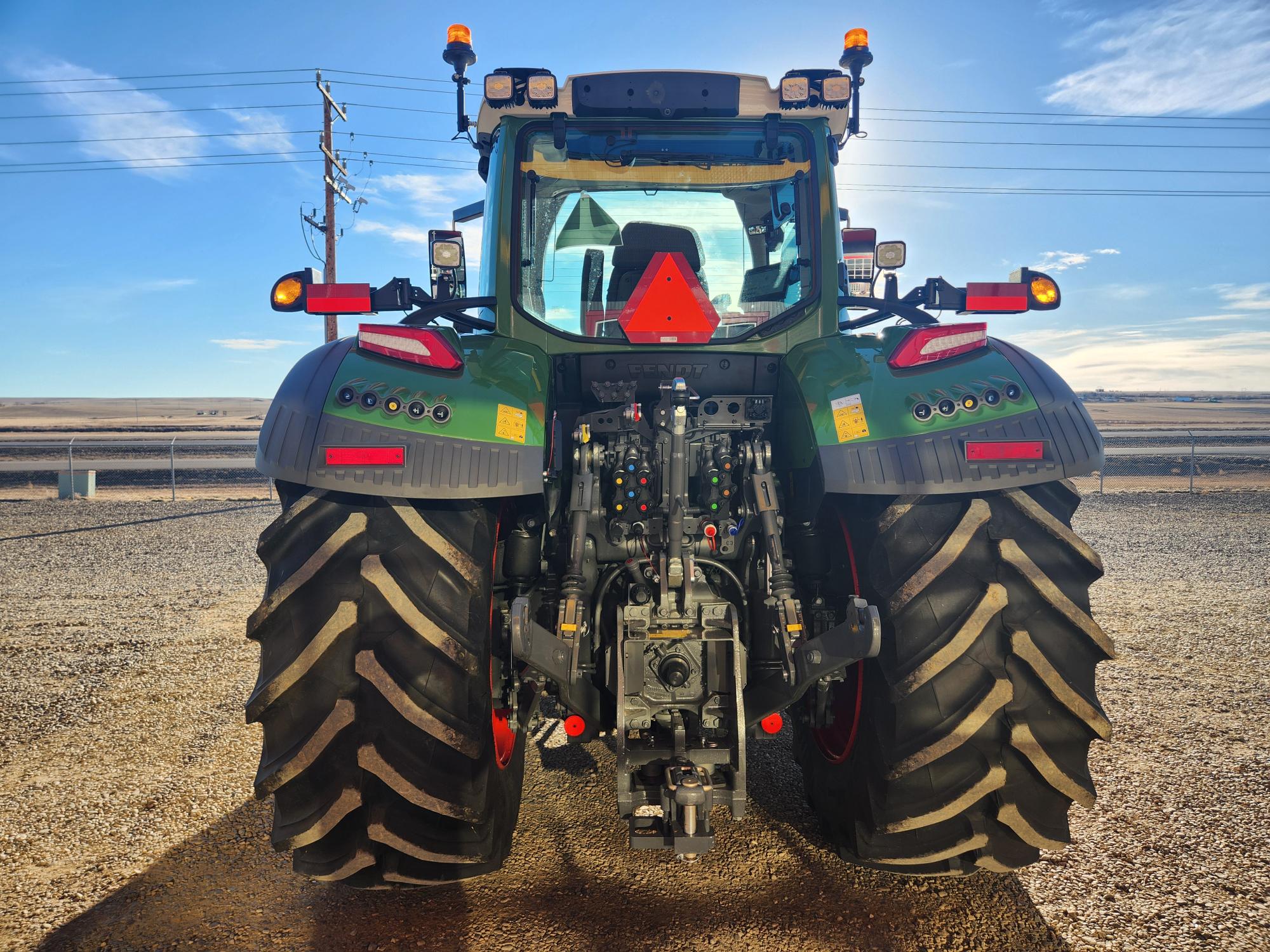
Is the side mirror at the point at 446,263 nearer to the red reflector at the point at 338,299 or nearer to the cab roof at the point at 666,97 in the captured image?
the cab roof at the point at 666,97

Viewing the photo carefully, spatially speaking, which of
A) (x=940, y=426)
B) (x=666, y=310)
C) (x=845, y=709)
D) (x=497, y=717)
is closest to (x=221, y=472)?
(x=497, y=717)

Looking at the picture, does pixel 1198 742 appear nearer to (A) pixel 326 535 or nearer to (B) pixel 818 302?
(B) pixel 818 302

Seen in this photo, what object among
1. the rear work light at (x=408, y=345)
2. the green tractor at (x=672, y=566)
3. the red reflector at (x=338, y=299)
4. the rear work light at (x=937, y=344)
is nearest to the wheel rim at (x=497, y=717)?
the green tractor at (x=672, y=566)

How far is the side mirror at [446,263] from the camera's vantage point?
3.65m

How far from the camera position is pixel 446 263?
12.0ft

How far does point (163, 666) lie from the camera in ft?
17.4

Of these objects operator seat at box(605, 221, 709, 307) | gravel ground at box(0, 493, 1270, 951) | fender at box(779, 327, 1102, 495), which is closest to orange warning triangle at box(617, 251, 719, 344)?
operator seat at box(605, 221, 709, 307)

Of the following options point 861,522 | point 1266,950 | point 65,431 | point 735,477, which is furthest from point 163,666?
point 65,431

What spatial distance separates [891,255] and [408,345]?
228 cm

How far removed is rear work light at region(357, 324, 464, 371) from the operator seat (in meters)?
0.91

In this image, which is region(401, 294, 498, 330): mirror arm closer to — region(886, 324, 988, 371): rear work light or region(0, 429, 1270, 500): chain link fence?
region(886, 324, 988, 371): rear work light

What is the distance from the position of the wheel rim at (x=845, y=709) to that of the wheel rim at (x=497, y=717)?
3.89 feet

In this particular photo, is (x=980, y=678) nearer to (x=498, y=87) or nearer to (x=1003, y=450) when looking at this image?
(x=1003, y=450)

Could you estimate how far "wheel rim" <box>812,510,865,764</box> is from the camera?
2.65 meters
